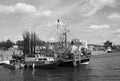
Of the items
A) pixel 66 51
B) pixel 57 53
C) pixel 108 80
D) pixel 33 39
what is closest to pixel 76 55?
pixel 66 51

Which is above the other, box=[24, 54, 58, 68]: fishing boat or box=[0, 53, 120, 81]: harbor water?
box=[24, 54, 58, 68]: fishing boat

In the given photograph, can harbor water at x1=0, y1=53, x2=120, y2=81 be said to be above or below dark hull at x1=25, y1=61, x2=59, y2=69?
below

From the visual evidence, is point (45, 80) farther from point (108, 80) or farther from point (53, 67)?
point (53, 67)

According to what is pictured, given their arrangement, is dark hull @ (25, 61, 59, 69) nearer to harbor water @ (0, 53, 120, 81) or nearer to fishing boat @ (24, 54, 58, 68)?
fishing boat @ (24, 54, 58, 68)

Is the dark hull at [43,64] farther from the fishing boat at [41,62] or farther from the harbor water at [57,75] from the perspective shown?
the harbor water at [57,75]

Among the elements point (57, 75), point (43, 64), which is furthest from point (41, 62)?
point (57, 75)

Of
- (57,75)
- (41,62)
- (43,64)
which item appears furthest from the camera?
(41,62)

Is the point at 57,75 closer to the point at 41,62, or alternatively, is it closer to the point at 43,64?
the point at 43,64

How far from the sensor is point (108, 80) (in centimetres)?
5172

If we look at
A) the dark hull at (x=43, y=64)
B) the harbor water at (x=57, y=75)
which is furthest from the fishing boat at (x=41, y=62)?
the harbor water at (x=57, y=75)

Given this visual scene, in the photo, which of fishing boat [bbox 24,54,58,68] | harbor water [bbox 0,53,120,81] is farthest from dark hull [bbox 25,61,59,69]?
harbor water [bbox 0,53,120,81]

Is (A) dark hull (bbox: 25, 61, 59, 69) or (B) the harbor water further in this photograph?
(A) dark hull (bbox: 25, 61, 59, 69)

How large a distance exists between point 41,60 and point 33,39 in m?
55.8

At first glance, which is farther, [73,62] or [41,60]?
[73,62]
